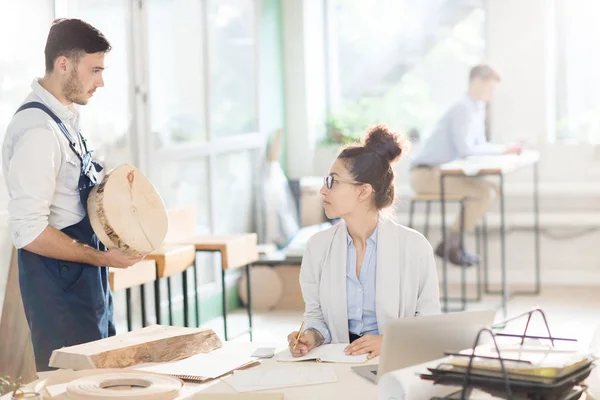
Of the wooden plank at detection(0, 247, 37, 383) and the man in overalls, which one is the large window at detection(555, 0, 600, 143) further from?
the man in overalls

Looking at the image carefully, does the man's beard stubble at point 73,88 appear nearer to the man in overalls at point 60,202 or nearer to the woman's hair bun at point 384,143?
the man in overalls at point 60,202

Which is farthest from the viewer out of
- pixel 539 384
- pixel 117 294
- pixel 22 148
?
pixel 117 294

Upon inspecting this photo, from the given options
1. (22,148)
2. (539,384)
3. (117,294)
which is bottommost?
(117,294)

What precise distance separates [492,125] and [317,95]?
149cm

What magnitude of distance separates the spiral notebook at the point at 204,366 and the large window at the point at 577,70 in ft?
19.5

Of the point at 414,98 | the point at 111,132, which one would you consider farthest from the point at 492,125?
the point at 111,132

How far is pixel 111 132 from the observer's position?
553 cm

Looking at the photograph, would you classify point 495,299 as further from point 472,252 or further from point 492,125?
point 492,125

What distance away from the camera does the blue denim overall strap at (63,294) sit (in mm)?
3453

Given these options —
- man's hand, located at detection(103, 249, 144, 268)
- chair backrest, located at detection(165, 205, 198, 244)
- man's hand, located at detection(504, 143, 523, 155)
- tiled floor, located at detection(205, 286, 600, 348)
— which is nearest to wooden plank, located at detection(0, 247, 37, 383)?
man's hand, located at detection(103, 249, 144, 268)

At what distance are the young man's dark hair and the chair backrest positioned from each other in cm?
194

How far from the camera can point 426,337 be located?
2340 millimetres

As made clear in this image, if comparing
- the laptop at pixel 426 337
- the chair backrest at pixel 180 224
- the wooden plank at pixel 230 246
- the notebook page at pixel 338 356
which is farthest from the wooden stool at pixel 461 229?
the laptop at pixel 426 337

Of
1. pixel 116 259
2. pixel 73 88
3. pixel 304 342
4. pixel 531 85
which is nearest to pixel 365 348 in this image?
pixel 304 342
